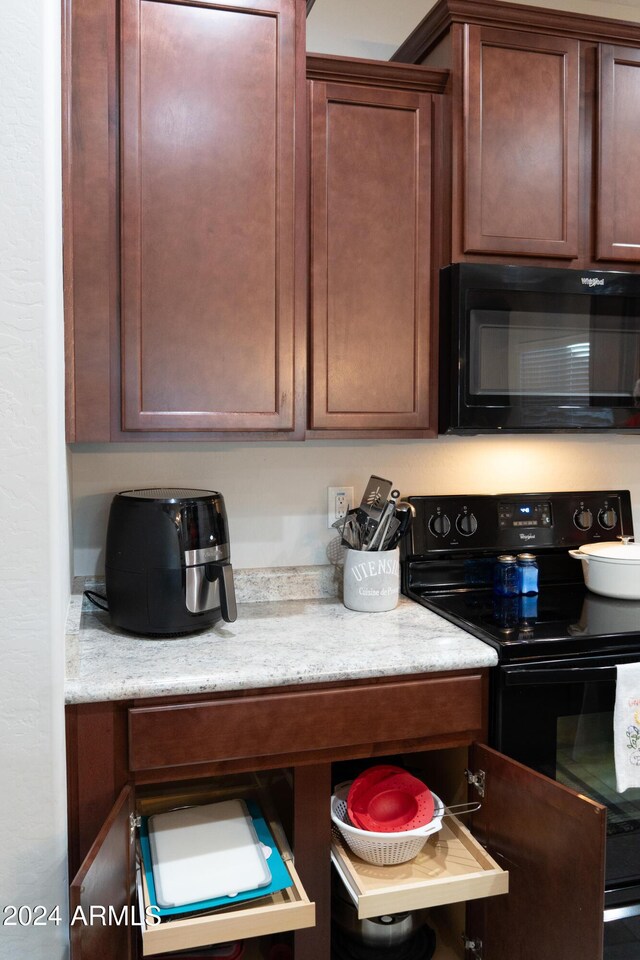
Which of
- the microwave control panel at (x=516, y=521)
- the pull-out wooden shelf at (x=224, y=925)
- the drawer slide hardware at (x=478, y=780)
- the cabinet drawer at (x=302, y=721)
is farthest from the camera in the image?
the microwave control panel at (x=516, y=521)

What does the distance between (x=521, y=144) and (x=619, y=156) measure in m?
0.26

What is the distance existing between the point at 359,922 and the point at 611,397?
1333mm

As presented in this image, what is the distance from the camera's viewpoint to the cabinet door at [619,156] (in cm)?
177

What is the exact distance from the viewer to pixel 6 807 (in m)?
1.17

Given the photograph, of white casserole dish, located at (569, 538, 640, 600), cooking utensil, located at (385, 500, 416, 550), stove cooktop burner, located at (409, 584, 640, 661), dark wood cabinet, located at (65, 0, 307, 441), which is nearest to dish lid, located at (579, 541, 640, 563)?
white casserole dish, located at (569, 538, 640, 600)

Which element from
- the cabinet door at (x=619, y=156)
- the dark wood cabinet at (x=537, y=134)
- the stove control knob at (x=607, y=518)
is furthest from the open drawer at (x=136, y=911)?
the cabinet door at (x=619, y=156)

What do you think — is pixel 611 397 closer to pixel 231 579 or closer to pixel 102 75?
pixel 231 579

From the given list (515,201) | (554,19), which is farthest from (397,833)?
(554,19)

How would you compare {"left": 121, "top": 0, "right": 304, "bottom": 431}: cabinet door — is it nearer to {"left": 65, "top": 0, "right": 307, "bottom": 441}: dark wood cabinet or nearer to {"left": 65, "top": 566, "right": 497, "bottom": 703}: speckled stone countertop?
{"left": 65, "top": 0, "right": 307, "bottom": 441}: dark wood cabinet

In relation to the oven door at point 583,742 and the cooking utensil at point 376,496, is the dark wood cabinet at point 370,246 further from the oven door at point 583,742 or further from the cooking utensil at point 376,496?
the oven door at point 583,742

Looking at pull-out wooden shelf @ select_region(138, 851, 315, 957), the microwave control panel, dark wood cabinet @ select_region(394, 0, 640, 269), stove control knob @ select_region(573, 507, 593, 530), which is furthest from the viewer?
stove control knob @ select_region(573, 507, 593, 530)

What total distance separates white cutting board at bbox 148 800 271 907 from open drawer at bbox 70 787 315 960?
0.04m

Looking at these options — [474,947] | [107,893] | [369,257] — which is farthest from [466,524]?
[107,893]

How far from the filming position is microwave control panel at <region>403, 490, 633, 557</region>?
1964 millimetres
